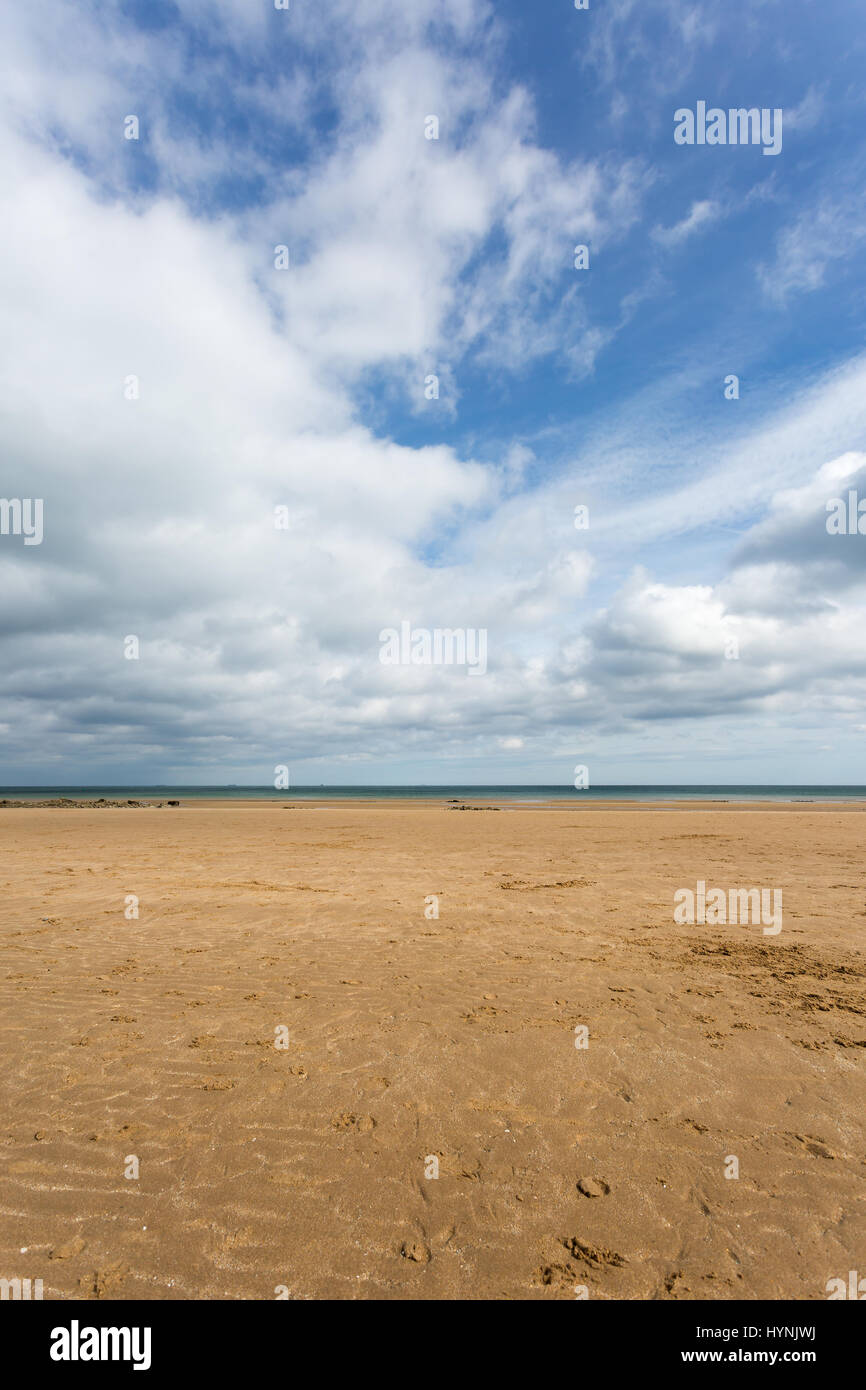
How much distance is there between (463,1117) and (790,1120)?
3.06 meters

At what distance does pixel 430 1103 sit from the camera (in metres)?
6.02

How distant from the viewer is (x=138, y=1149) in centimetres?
538

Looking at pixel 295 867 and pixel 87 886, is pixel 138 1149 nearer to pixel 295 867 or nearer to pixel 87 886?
pixel 87 886

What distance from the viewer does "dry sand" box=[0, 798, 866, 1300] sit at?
419cm

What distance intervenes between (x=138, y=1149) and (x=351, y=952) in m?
5.42

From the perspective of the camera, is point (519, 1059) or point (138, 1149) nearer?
point (138, 1149)

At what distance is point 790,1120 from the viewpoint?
18.7ft

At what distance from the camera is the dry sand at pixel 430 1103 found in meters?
4.19

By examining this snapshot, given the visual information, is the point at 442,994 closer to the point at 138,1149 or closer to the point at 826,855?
the point at 138,1149

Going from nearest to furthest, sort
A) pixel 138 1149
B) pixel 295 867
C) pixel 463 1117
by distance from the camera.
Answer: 1. pixel 138 1149
2. pixel 463 1117
3. pixel 295 867

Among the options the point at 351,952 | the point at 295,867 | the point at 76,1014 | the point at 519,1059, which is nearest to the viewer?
the point at 519,1059
